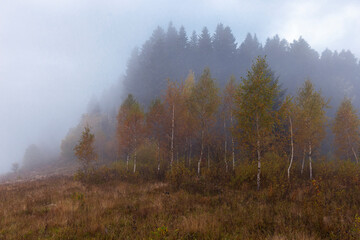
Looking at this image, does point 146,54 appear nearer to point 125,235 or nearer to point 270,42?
point 270,42

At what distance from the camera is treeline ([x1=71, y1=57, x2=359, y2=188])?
12523mm

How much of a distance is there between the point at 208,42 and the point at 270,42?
28.0 meters

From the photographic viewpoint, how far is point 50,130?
476 feet

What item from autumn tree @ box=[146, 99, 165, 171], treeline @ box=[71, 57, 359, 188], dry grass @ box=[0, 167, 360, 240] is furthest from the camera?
autumn tree @ box=[146, 99, 165, 171]

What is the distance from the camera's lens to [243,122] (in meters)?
12.6

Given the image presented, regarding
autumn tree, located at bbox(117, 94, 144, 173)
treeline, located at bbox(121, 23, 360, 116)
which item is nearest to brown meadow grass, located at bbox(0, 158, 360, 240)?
autumn tree, located at bbox(117, 94, 144, 173)

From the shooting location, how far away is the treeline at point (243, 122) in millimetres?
12523

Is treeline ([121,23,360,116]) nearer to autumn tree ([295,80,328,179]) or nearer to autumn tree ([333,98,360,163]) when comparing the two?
autumn tree ([333,98,360,163])

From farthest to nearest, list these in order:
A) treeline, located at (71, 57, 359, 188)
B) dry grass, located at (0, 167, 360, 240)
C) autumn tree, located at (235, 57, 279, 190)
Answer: treeline, located at (71, 57, 359, 188) < autumn tree, located at (235, 57, 279, 190) < dry grass, located at (0, 167, 360, 240)

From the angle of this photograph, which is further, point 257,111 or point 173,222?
point 257,111

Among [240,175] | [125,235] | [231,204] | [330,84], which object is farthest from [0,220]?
[330,84]

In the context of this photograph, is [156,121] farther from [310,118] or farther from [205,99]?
[310,118]

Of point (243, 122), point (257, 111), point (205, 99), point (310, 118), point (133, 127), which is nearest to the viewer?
point (257, 111)

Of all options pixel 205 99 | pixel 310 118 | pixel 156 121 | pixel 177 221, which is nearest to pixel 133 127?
pixel 156 121
